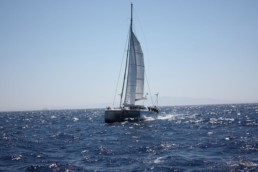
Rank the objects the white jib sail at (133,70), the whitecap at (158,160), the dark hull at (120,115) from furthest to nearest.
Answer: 1. the white jib sail at (133,70)
2. the dark hull at (120,115)
3. the whitecap at (158,160)

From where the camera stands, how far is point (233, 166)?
12953 mm

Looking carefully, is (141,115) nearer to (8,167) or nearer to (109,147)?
(109,147)

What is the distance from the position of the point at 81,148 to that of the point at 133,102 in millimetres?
26922

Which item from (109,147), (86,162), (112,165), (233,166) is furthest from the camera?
(109,147)

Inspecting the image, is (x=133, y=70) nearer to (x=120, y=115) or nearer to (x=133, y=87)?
(x=133, y=87)

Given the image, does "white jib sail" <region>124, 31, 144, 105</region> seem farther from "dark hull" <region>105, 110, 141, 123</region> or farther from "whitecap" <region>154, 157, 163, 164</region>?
"whitecap" <region>154, 157, 163, 164</region>

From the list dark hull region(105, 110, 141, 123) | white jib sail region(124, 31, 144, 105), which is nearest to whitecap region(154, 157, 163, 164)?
dark hull region(105, 110, 141, 123)

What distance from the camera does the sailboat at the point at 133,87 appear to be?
4166 cm

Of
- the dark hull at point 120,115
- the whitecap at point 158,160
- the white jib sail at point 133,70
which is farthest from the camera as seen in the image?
the white jib sail at point 133,70

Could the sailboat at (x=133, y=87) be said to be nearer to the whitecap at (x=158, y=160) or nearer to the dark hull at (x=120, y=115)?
the dark hull at (x=120, y=115)

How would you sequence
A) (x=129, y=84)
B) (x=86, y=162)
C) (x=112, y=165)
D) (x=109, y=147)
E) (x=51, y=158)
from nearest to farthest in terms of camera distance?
1. (x=112, y=165)
2. (x=86, y=162)
3. (x=51, y=158)
4. (x=109, y=147)
5. (x=129, y=84)

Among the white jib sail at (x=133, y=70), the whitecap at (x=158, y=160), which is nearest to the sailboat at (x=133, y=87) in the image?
the white jib sail at (x=133, y=70)

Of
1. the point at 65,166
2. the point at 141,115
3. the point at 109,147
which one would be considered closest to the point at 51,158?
the point at 65,166

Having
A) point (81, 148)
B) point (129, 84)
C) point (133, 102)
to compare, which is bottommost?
point (81, 148)
